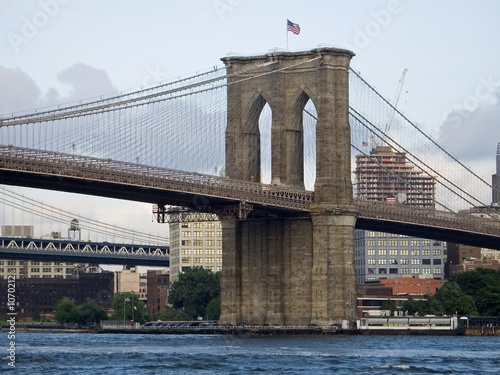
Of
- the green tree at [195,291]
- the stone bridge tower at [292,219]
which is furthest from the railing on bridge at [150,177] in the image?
the green tree at [195,291]

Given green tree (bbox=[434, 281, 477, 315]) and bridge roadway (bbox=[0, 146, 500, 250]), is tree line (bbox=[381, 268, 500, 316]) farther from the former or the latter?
bridge roadway (bbox=[0, 146, 500, 250])

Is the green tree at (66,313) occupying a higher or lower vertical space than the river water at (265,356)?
higher

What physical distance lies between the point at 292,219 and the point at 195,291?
53.6 metres

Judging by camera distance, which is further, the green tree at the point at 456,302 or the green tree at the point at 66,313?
the green tree at the point at 66,313

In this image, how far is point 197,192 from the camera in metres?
109

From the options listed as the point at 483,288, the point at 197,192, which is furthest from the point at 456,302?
the point at 197,192

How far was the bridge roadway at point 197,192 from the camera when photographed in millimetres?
99688

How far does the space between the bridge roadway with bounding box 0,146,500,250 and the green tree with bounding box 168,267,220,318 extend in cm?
4340

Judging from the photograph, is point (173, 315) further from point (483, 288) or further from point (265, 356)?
point (265, 356)

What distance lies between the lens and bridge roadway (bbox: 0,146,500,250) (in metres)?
99.7

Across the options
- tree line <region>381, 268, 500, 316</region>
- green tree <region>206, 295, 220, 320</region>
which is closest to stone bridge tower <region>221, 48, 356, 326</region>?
tree line <region>381, 268, 500, 316</region>

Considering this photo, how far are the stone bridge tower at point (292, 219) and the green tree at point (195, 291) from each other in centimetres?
4874

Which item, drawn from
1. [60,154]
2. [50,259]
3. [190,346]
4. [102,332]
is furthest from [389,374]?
[50,259]

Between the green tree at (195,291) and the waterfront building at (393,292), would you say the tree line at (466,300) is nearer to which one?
the waterfront building at (393,292)
